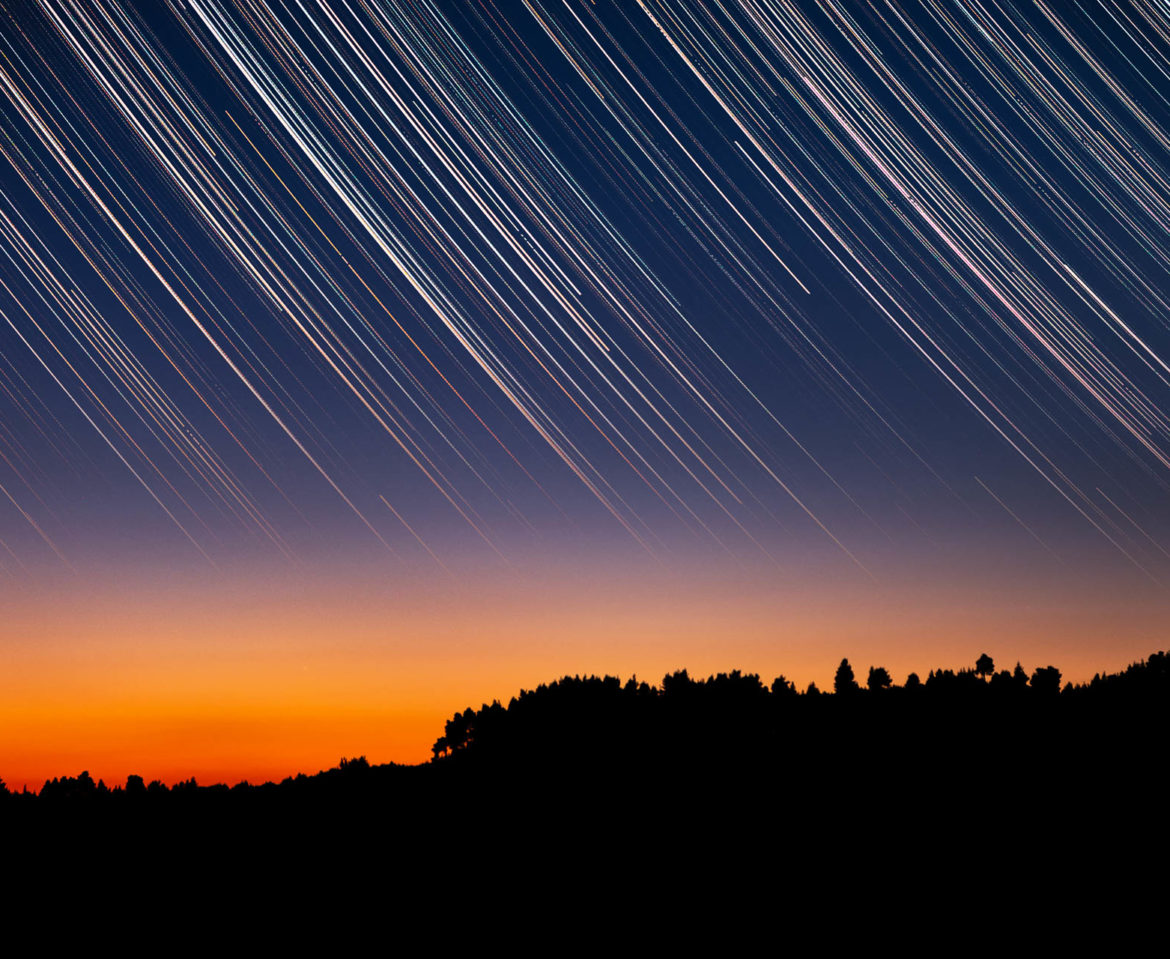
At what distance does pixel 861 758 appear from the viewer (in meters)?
58.0

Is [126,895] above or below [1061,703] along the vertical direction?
below

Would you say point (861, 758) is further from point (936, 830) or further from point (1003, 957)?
point (1003, 957)

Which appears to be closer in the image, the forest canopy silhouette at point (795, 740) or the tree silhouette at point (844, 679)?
the forest canopy silhouette at point (795, 740)

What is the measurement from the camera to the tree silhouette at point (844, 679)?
7369 centimetres

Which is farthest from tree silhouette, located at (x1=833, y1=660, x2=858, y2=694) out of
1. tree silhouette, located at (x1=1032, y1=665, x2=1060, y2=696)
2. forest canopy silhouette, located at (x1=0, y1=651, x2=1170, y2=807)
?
tree silhouette, located at (x1=1032, y1=665, x2=1060, y2=696)

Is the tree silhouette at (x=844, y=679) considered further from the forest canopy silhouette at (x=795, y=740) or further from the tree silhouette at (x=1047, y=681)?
the tree silhouette at (x=1047, y=681)

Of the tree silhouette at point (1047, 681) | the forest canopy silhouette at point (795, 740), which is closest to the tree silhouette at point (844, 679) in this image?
the forest canopy silhouette at point (795, 740)

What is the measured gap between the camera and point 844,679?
2955 inches

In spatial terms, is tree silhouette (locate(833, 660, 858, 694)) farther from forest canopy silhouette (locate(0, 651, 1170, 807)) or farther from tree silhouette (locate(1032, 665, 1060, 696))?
tree silhouette (locate(1032, 665, 1060, 696))

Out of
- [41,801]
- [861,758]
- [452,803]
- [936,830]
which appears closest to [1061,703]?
[861,758]

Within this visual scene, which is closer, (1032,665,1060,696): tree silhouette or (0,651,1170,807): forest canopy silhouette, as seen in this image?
(0,651,1170,807): forest canopy silhouette

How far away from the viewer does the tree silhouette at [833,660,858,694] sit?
73.7 metres

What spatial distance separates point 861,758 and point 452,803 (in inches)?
1167

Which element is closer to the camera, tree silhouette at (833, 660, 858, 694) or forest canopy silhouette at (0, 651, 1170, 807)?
forest canopy silhouette at (0, 651, 1170, 807)
